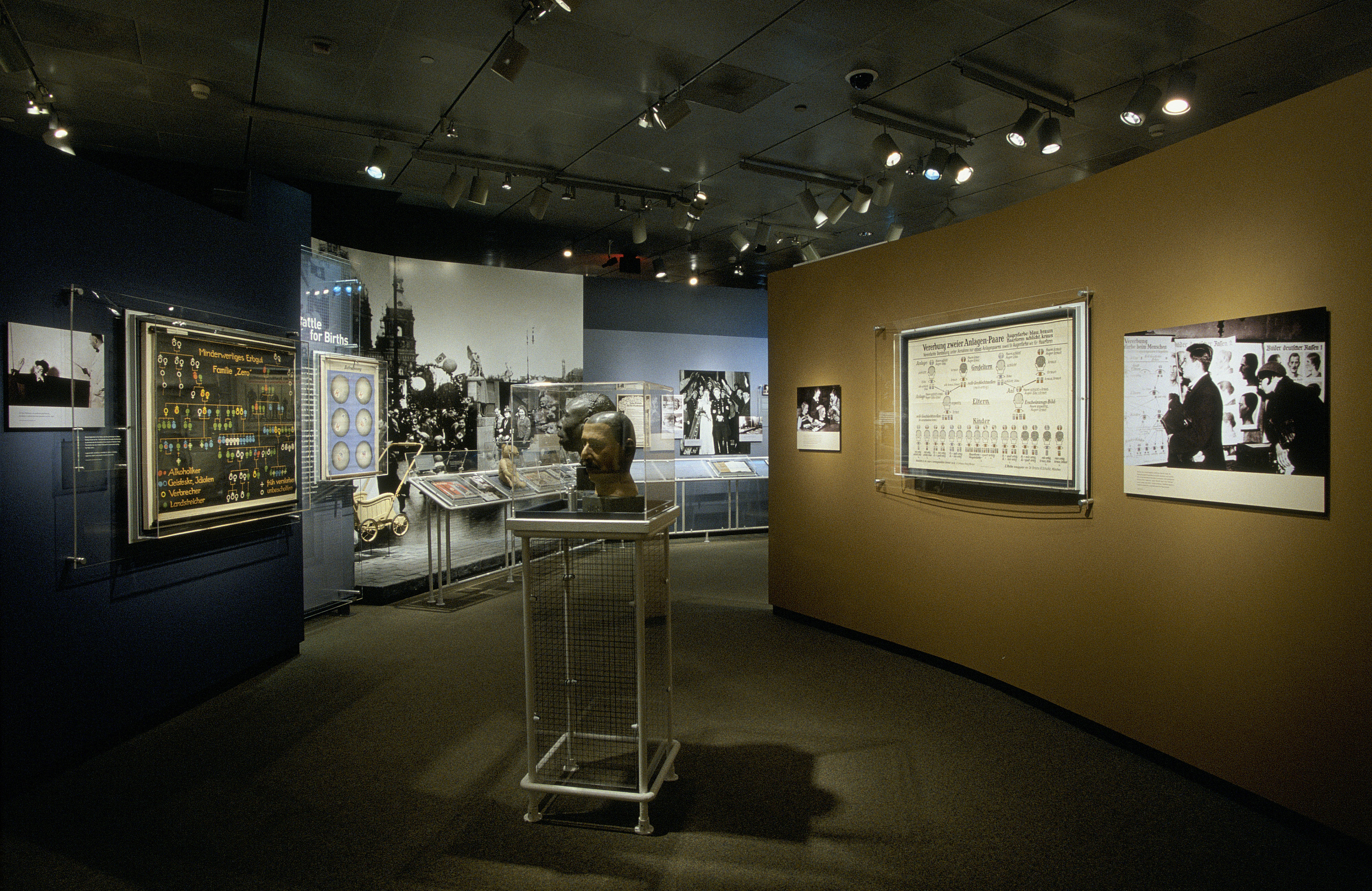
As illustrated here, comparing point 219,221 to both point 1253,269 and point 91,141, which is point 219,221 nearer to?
point 91,141

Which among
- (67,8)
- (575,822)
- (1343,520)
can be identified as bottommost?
(575,822)

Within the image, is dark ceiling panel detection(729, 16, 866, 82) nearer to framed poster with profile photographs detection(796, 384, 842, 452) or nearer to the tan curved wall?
the tan curved wall

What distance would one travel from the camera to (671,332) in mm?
9703

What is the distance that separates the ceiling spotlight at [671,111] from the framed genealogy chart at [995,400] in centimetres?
217

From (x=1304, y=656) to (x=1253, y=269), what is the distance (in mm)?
1531

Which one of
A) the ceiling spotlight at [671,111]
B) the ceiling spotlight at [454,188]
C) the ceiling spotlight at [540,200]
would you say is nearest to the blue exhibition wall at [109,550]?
the ceiling spotlight at [454,188]

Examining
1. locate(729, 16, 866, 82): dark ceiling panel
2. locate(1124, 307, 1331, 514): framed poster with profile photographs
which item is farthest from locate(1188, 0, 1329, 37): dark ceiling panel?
locate(1124, 307, 1331, 514): framed poster with profile photographs

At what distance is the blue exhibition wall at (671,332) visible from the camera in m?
9.26

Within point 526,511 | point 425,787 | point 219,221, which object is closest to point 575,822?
point 425,787

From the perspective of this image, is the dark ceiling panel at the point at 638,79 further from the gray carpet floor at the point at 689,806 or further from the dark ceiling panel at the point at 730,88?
the gray carpet floor at the point at 689,806

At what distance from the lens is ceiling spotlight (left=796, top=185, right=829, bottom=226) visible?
6.29 metres

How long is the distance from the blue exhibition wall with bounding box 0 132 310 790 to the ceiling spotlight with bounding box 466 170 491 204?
1.86m

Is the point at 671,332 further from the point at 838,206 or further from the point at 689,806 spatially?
the point at 689,806

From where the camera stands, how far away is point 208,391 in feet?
12.3
